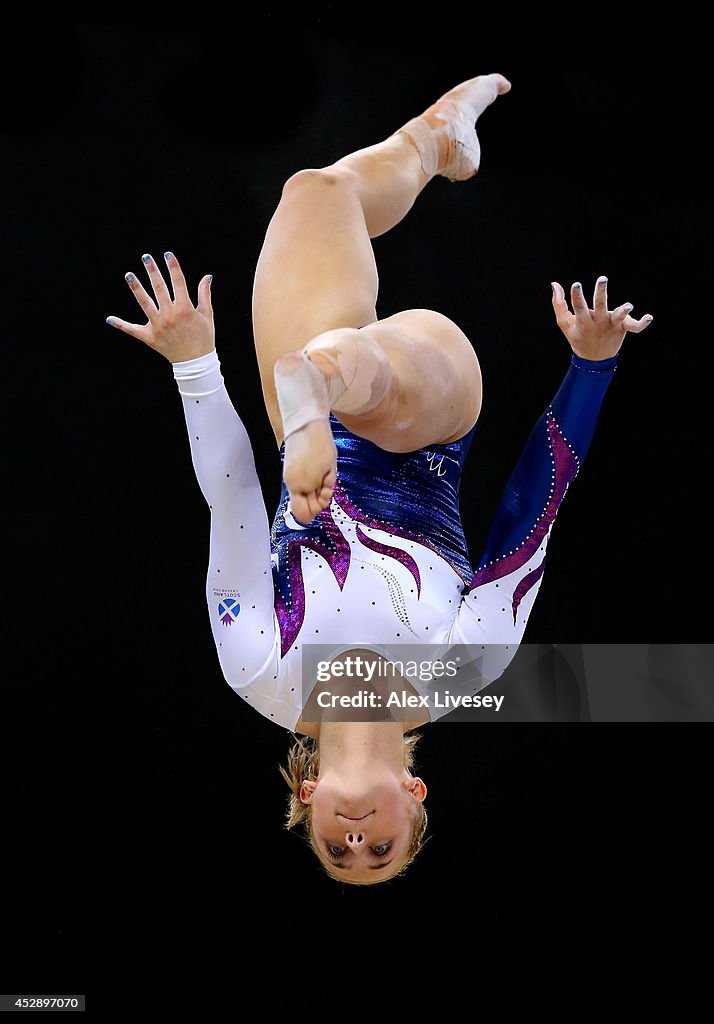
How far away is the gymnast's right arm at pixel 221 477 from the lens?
80.0 inches

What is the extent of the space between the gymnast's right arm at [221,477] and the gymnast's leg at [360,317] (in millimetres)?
113

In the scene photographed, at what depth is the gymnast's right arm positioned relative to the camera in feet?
6.67

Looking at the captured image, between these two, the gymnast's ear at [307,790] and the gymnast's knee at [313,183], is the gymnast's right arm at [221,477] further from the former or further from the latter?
the gymnast's knee at [313,183]

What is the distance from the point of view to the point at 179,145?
3.16m

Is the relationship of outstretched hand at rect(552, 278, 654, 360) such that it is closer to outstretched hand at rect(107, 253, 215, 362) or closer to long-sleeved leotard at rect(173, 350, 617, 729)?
long-sleeved leotard at rect(173, 350, 617, 729)

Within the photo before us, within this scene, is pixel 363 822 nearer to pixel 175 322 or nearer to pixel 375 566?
pixel 375 566

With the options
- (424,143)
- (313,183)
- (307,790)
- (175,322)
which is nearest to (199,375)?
(175,322)

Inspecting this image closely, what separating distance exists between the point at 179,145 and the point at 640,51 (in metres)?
1.10

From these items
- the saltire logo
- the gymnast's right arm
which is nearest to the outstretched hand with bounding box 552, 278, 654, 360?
the gymnast's right arm

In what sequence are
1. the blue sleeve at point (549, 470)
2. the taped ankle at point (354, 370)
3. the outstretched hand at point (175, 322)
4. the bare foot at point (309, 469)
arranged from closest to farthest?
the bare foot at point (309, 469)
the taped ankle at point (354, 370)
the outstretched hand at point (175, 322)
the blue sleeve at point (549, 470)

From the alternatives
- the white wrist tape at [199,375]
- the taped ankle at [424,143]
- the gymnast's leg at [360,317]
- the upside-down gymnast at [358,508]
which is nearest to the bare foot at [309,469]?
the gymnast's leg at [360,317]

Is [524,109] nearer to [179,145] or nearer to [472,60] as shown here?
[472,60]

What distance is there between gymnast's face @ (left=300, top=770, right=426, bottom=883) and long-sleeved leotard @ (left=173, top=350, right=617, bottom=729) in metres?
0.15

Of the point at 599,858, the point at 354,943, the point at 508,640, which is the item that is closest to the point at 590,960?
the point at 599,858
